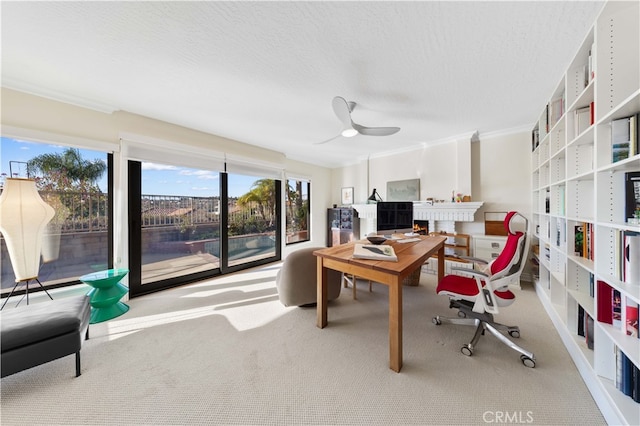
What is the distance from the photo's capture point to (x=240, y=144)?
371 cm

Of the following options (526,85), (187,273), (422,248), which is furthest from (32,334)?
(526,85)

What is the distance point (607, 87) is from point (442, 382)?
80.8 inches

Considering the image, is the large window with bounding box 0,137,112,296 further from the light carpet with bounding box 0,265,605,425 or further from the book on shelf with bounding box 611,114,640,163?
the book on shelf with bounding box 611,114,640,163

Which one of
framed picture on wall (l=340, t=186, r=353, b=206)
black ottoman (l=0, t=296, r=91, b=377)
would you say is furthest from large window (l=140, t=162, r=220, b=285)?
framed picture on wall (l=340, t=186, r=353, b=206)

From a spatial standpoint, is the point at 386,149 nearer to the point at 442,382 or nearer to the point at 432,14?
the point at 432,14

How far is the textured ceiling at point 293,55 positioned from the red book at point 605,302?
1.68 metres

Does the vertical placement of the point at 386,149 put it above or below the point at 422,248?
above

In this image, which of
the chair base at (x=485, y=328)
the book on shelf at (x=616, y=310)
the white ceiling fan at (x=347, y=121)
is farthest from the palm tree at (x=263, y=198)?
the book on shelf at (x=616, y=310)

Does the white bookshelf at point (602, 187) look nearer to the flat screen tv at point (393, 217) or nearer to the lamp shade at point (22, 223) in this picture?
the flat screen tv at point (393, 217)

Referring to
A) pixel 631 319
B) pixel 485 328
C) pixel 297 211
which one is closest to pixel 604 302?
pixel 631 319

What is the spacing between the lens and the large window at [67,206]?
2.10m

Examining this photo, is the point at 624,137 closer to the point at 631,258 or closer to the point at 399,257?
the point at 631,258

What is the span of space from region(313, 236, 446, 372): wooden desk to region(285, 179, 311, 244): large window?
296cm

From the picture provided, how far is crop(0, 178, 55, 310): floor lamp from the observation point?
5.99 ft
